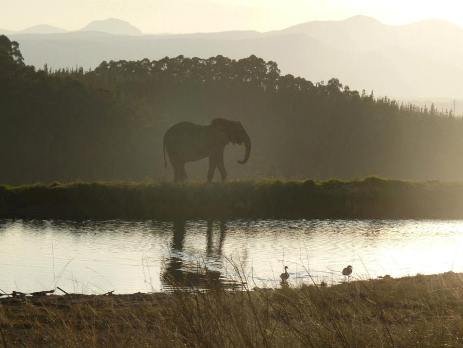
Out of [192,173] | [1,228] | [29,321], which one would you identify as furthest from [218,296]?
[192,173]

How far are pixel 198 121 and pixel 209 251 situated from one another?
49.3 metres

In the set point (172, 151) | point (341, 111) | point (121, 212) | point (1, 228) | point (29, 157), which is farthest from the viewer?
point (341, 111)

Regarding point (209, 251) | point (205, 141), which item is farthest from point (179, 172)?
point (209, 251)

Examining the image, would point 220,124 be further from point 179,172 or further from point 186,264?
point 186,264

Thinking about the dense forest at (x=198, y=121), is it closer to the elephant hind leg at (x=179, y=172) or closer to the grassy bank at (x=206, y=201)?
the elephant hind leg at (x=179, y=172)

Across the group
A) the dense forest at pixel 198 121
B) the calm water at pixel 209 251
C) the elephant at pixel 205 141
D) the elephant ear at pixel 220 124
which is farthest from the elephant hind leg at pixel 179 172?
the dense forest at pixel 198 121

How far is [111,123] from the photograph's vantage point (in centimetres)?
6106

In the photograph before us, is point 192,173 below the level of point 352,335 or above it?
below

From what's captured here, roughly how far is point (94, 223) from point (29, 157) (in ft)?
97.0

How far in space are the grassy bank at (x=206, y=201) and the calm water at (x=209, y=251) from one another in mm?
1962

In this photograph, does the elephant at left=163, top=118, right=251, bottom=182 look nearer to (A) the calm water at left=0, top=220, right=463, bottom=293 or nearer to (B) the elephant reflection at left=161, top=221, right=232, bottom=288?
(A) the calm water at left=0, top=220, right=463, bottom=293

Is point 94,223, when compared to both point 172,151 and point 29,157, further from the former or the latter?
point 29,157

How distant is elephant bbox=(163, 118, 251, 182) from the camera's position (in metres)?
33.5

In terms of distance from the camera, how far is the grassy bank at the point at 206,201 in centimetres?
3066
